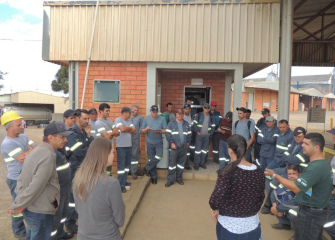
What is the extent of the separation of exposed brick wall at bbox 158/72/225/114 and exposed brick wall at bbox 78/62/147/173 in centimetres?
148

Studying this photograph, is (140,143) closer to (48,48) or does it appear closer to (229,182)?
(48,48)

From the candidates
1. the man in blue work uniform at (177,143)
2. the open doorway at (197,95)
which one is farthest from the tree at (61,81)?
the man in blue work uniform at (177,143)

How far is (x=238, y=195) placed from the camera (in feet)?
7.49

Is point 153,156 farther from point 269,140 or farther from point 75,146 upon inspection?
point 75,146

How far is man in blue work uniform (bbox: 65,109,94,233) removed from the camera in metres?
3.68

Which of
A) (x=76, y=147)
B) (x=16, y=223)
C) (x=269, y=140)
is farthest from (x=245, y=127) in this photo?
(x=16, y=223)

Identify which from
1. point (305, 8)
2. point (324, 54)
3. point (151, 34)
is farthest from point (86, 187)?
point (324, 54)

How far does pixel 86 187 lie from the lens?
2.01m

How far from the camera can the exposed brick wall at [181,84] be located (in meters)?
8.26

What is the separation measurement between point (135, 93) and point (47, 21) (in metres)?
3.05

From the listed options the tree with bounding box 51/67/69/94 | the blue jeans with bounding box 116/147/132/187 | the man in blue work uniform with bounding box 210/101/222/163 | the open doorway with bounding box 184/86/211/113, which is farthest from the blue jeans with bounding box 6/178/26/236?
the tree with bounding box 51/67/69/94

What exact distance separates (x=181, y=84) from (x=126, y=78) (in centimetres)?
226

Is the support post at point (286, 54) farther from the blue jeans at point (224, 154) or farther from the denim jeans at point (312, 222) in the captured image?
the denim jeans at point (312, 222)

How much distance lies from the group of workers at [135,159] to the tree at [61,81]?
66.7 feet
